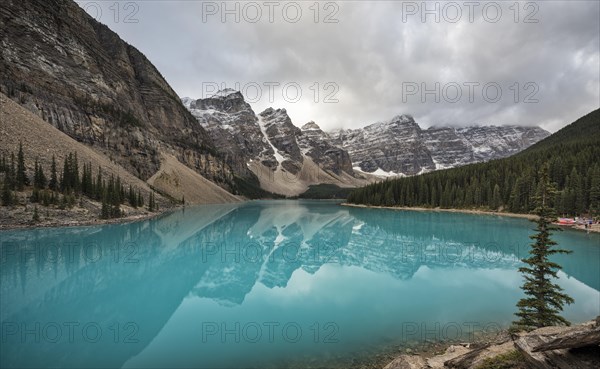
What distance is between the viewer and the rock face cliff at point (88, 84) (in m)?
93.1

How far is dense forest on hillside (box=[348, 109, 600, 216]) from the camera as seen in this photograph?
211ft

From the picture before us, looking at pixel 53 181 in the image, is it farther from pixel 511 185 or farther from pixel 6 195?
pixel 511 185

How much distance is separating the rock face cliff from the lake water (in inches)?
3085

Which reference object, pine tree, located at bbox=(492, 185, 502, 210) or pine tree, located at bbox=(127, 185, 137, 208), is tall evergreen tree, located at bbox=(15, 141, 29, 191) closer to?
pine tree, located at bbox=(127, 185, 137, 208)

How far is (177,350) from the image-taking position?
11898 mm

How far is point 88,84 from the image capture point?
118125 mm

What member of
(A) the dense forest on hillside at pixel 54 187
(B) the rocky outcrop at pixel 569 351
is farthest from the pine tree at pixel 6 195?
(B) the rocky outcrop at pixel 569 351

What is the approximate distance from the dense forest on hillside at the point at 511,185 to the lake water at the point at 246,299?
3541 cm

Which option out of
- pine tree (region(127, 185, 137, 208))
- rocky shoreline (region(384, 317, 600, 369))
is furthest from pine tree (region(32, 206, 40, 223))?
rocky shoreline (region(384, 317, 600, 369))

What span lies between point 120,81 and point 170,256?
14167 cm

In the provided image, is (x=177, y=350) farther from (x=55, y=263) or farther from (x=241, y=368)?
(x=55, y=263)

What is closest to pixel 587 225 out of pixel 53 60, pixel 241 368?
pixel 241 368

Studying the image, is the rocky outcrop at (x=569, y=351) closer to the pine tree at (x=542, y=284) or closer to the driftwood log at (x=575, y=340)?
the driftwood log at (x=575, y=340)

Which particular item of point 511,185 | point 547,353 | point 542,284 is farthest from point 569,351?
point 511,185
